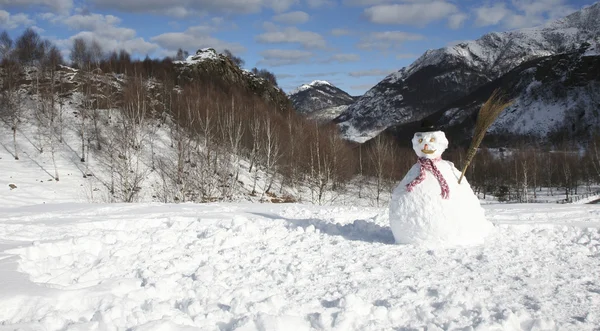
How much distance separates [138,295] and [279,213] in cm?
527

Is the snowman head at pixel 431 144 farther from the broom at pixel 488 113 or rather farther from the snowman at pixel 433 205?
the broom at pixel 488 113

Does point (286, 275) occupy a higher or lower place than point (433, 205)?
lower

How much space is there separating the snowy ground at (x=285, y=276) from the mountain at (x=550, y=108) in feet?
272

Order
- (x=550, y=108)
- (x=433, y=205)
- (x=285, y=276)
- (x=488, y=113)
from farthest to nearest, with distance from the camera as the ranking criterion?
1. (x=550, y=108)
2. (x=488, y=113)
3. (x=433, y=205)
4. (x=285, y=276)

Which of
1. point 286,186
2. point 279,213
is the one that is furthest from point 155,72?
point 279,213

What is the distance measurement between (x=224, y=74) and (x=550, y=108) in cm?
8896

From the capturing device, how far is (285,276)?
5.16 m

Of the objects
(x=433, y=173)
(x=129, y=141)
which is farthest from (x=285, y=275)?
(x=129, y=141)

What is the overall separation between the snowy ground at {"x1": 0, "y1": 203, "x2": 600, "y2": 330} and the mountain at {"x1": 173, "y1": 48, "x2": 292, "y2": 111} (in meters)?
41.3

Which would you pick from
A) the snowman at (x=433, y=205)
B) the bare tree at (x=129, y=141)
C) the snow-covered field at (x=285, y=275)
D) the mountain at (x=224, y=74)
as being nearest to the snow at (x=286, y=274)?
the snow-covered field at (x=285, y=275)

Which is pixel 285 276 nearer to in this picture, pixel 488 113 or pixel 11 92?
pixel 488 113

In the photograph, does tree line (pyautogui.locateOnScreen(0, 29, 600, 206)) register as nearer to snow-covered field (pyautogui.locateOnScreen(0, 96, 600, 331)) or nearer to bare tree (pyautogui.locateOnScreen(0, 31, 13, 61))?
bare tree (pyautogui.locateOnScreen(0, 31, 13, 61))

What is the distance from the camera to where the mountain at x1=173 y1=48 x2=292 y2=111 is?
4762 cm

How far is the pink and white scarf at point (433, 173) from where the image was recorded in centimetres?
610
